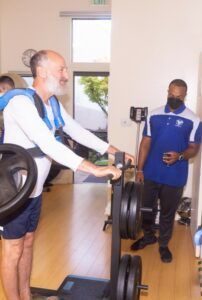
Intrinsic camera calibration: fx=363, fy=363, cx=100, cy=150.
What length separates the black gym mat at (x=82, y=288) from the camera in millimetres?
2557

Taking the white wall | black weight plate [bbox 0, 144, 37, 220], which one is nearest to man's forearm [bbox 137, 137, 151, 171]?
the white wall

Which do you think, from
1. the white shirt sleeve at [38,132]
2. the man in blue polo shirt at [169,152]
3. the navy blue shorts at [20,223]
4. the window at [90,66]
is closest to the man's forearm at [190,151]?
the man in blue polo shirt at [169,152]

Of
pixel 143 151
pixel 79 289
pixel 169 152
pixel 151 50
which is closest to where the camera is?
pixel 79 289

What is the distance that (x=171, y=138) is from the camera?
3.24 m

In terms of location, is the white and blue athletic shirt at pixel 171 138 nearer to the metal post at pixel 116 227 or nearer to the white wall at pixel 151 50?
the white wall at pixel 151 50

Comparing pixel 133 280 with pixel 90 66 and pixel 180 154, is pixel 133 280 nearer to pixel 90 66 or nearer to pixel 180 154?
pixel 180 154

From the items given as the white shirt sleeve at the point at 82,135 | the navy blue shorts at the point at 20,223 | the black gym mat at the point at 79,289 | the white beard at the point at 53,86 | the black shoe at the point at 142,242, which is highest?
the white beard at the point at 53,86

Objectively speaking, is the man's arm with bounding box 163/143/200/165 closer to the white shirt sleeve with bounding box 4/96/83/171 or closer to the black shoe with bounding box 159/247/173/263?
the black shoe with bounding box 159/247/173/263

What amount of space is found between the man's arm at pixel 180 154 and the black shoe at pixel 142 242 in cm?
85

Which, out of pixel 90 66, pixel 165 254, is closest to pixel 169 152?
pixel 165 254

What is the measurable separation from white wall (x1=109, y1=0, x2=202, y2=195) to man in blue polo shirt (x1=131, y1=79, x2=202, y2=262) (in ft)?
3.02

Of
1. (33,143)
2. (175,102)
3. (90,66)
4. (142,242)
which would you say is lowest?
(142,242)

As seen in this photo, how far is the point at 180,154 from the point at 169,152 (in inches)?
4.2

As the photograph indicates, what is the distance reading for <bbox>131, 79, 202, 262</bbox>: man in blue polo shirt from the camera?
3.22 meters
